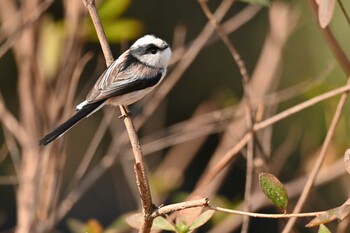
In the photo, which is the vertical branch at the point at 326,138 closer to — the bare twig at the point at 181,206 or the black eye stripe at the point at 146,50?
the bare twig at the point at 181,206

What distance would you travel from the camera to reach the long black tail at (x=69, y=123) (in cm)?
170

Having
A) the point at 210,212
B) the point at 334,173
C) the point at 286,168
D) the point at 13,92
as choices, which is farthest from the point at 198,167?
the point at 210,212

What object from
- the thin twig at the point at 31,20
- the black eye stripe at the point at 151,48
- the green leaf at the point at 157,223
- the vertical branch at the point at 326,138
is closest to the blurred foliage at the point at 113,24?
the thin twig at the point at 31,20

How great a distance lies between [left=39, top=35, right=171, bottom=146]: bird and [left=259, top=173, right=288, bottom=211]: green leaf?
644 mm

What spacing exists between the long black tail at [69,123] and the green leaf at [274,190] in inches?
22.1

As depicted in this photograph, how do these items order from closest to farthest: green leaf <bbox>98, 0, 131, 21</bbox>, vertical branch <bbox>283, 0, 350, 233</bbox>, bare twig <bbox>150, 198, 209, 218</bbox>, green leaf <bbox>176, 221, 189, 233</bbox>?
1. bare twig <bbox>150, 198, 209, 218</bbox>
2. green leaf <bbox>176, 221, 189, 233</bbox>
3. vertical branch <bbox>283, 0, 350, 233</bbox>
4. green leaf <bbox>98, 0, 131, 21</bbox>

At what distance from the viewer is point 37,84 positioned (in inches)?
91.8

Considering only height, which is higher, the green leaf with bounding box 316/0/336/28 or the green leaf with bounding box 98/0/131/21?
the green leaf with bounding box 98/0/131/21

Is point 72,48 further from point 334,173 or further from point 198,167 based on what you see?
point 198,167

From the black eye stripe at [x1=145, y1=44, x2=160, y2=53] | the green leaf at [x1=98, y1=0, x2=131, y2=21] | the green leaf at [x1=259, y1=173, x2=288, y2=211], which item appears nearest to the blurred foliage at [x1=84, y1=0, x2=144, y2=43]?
the green leaf at [x1=98, y1=0, x2=131, y2=21]

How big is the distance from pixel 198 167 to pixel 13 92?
149 centimetres

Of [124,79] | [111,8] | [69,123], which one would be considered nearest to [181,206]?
[69,123]

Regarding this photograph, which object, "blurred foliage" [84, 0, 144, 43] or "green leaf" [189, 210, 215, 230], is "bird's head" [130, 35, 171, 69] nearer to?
"blurred foliage" [84, 0, 144, 43]

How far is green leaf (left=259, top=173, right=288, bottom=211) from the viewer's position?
135cm
